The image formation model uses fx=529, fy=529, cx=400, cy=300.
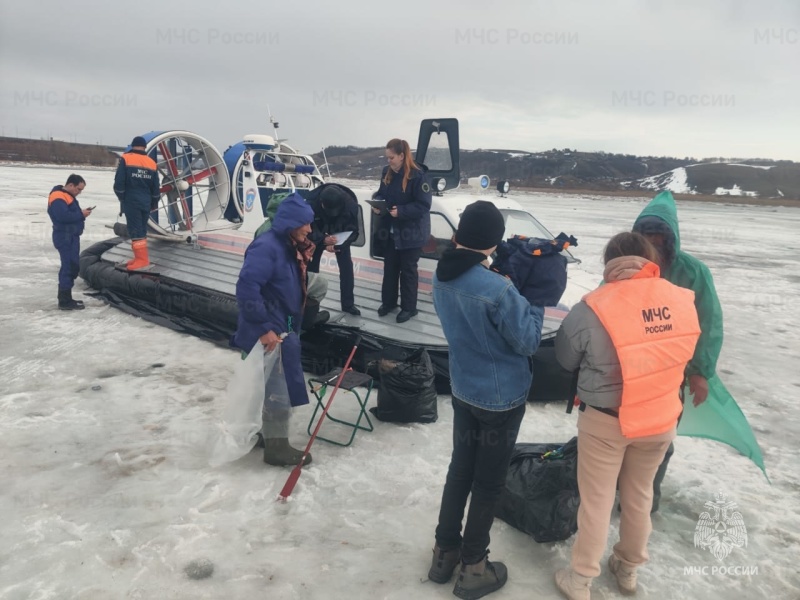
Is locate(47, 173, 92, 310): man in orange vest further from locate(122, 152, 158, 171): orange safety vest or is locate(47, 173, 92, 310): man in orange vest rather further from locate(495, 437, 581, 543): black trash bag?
locate(495, 437, 581, 543): black trash bag

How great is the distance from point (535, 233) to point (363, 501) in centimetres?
333

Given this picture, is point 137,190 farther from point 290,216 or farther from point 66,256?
point 290,216

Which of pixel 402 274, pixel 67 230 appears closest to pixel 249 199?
pixel 67 230

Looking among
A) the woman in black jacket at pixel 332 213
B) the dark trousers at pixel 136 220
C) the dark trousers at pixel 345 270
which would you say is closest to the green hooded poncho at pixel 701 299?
the woman in black jacket at pixel 332 213

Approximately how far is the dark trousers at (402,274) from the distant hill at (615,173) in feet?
227

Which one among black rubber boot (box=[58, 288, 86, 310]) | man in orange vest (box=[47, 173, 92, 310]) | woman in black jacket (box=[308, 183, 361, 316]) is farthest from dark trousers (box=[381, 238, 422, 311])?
black rubber boot (box=[58, 288, 86, 310])

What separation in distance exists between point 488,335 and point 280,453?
176cm

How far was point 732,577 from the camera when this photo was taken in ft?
8.07

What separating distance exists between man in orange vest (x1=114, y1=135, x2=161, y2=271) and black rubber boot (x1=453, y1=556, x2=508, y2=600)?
18.3ft

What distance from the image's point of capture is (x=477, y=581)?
7.47 ft

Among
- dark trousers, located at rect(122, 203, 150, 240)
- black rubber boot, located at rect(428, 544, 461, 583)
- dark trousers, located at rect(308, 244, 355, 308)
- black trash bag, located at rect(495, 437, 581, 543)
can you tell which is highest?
dark trousers, located at rect(122, 203, 150, 240)

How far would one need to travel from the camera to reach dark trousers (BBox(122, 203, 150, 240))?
6.40 meters

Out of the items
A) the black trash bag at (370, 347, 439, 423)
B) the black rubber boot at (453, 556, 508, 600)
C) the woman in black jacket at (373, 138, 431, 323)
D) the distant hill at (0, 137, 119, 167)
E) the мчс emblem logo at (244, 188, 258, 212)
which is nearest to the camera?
the black rubber boot at (453, 556, 508, 600)

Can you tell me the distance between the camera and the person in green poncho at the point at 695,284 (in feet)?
7.84
